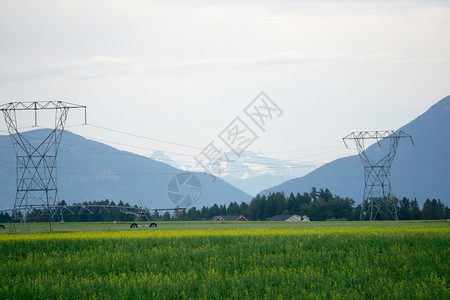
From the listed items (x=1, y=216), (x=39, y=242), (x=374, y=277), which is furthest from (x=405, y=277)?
(x=1, y=216)

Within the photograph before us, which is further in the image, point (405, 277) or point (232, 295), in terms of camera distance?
point (405, 277)

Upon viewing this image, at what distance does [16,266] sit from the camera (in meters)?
35.6

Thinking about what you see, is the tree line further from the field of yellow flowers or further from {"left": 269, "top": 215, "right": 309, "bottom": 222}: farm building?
the field of yellow flowers

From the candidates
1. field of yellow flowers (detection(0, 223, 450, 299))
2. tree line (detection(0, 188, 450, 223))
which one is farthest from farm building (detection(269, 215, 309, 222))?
field of yellow flowers (detection(0, 223, 450, 299))

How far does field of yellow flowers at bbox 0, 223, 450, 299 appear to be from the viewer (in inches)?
1140

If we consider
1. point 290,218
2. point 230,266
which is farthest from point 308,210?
point 230,266

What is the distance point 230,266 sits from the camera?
35156mm

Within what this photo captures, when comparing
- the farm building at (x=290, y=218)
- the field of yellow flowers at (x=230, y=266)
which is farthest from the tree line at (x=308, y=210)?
the field of yellow flowers at (x=230, y=266)

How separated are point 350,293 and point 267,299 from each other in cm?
438

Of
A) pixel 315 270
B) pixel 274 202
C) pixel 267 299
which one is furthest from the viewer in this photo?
pixel 274 202

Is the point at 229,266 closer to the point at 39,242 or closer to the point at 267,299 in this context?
the point at 267,299

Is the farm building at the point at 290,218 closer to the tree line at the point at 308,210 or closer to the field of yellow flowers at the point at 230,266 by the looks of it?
the tree line at the point at 308,210

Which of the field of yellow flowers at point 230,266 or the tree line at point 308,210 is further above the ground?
the tree line at point 308,210

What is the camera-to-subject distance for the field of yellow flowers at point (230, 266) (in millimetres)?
28953
